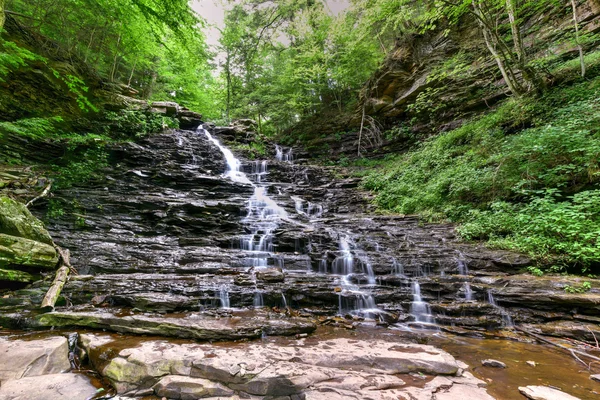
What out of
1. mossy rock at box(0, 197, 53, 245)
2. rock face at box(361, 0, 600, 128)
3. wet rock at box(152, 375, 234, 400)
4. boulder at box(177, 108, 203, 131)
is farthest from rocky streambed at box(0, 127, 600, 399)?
boulder at box(177, 108, 203, 131)

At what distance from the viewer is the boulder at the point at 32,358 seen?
2463mm

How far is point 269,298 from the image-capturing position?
193 inches

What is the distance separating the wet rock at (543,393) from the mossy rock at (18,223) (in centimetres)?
801

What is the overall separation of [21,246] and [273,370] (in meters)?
5.24

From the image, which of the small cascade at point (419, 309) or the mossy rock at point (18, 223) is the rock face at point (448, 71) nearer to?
the small cascade at point (419, 309)

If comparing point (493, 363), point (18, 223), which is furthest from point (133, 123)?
point (493, 363)

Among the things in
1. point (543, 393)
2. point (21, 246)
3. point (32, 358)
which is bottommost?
point (543, 393)

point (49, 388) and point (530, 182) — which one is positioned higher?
point (530, 182)

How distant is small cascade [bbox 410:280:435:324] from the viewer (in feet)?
14.6

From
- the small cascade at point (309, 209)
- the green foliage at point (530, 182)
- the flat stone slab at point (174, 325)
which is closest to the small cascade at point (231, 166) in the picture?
the small cascade at point (309, 209)

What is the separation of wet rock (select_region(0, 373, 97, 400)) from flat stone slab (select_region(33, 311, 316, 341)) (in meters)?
1.04

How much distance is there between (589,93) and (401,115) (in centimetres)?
879

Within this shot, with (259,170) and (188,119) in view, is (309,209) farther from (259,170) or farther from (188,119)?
(188,119)

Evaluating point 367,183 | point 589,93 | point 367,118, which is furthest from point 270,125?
point 589,93
